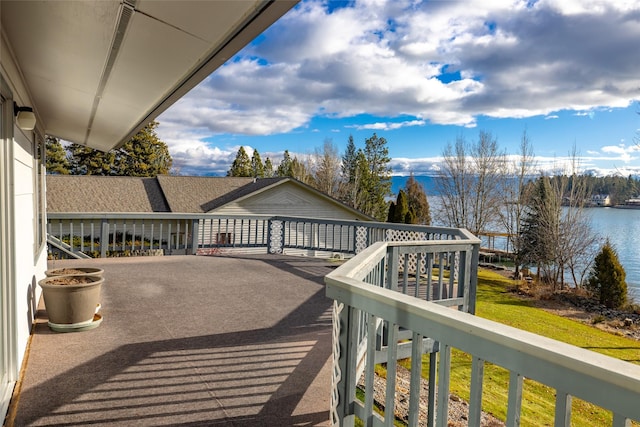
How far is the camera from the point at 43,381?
3068 millimetres

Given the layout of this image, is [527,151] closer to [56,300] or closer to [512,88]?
[512,88]

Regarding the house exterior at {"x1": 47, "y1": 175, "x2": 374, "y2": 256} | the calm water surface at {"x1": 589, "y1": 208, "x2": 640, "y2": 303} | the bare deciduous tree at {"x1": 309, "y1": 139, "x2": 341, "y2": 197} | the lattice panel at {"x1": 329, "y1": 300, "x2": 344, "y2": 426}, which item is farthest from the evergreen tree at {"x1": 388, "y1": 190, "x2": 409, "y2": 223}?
the lattice panel at {"x1": 329, "y1": 300, "x2": 344, "y2": 426}

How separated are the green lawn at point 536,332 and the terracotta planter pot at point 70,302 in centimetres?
442

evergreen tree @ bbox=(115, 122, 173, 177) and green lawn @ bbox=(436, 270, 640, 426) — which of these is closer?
green lawn @ bbox=(436, 270, 640, 426)

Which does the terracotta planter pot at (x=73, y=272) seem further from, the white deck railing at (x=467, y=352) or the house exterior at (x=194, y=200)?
the house exterior at (x=194, y=200)

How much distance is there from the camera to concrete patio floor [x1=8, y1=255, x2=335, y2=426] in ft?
8.71

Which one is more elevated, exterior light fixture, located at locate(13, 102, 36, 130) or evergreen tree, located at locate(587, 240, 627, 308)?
exterior light fixture, located at locate(13, 102, 36, 130)

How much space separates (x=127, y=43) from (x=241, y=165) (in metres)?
40.7

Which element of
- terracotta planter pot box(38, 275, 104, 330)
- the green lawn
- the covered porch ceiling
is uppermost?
the covered porch ceiling

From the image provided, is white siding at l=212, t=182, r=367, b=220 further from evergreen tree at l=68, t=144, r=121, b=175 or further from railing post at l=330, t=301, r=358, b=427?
evergreen tree at l=68, t=144, r=121, b=175

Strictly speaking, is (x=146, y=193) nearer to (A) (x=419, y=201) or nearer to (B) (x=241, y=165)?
(B) (x=241, y=165)

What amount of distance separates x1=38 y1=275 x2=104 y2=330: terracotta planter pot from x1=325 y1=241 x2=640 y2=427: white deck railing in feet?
9.72

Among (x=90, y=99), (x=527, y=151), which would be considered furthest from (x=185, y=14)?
(x=527, y=151)

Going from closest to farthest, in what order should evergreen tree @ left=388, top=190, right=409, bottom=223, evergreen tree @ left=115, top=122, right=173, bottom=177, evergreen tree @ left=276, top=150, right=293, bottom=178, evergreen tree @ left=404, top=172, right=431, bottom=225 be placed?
evergreen tree @ left=388, top=190, right=409, bottom=223 → evergreen tree @ left=115, top=122, right=173, bottom=177 → evergreen tree @ left=404, top=172, right=431, bottom=225 → evergreen tree @ left=276, top=150, right=293, bottom=178
